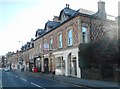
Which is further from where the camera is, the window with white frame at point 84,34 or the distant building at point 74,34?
the window with white frame at point 84,34

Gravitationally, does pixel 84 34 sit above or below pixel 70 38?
above

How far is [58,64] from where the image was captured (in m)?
35.0

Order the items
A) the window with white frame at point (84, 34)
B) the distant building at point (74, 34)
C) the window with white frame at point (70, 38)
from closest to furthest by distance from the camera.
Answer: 1. the distant building at point (74, 34)
2. the window with white frame at point (84, 34)
3. the window with white frame at point (70, 38)

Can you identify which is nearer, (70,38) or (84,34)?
(84,34)

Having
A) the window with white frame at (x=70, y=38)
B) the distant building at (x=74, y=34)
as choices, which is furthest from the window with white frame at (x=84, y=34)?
the window with white frame at (x=70, y=38)

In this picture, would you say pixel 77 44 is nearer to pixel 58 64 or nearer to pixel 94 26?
pixel 94 26

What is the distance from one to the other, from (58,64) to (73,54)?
7.04m

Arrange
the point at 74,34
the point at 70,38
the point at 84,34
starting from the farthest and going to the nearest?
the point at 70,38 → the point at 74,34 → the point at 84,34

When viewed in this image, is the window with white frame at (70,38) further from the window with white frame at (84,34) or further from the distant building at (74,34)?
the window with white frame at (84,34)

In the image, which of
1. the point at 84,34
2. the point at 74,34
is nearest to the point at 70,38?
the point at 74,34

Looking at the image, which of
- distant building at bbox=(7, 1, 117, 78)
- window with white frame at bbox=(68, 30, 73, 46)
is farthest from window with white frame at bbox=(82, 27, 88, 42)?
window with white frame at bbox=(68, 30, 73, 46)

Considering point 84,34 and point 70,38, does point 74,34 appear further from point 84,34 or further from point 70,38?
point 70,38

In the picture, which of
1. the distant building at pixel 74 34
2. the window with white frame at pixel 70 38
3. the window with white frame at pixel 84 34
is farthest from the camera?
the window with white frame at pixel 70 38

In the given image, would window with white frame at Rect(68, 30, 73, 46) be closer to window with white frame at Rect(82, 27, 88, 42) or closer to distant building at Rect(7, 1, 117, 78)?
distant building at Rect(7, 1, 117, 78)
